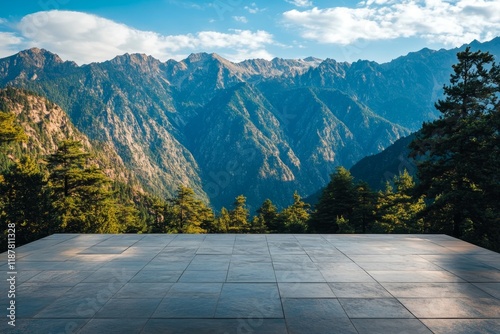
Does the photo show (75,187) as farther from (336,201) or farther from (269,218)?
(269,218)

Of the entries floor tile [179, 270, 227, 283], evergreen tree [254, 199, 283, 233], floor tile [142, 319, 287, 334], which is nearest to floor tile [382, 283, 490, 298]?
floor tile [142, 319, 287, 334]

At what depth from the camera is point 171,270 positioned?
830cm

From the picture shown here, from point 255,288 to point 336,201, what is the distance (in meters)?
41.7

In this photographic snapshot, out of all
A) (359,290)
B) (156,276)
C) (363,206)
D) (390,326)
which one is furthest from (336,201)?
(390,326)

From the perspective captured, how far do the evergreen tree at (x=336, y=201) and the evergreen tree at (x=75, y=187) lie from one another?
1132 inches

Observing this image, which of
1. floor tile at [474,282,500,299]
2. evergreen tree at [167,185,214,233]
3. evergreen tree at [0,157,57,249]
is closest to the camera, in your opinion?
floor tile at [474,282,500,299]

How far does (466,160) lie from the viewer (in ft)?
59.5

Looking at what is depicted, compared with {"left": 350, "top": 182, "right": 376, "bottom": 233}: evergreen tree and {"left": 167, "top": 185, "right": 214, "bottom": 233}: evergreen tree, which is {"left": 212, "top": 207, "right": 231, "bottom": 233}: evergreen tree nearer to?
{"left": 167, "top": 185, "right": 214, "bottom": 233}: evergreen tree

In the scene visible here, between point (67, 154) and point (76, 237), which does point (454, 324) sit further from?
point (67, 154)

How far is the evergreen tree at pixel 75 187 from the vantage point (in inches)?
1347

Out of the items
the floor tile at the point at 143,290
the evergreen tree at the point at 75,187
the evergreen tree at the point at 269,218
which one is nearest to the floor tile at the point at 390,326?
the floor tile at the point at 143,290

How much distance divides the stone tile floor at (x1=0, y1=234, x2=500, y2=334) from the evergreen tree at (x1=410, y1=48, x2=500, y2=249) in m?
8.00

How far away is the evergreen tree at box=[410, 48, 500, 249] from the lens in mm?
17625

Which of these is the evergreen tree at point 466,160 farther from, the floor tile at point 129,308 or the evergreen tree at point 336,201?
the evergreen tree at point 336,201
